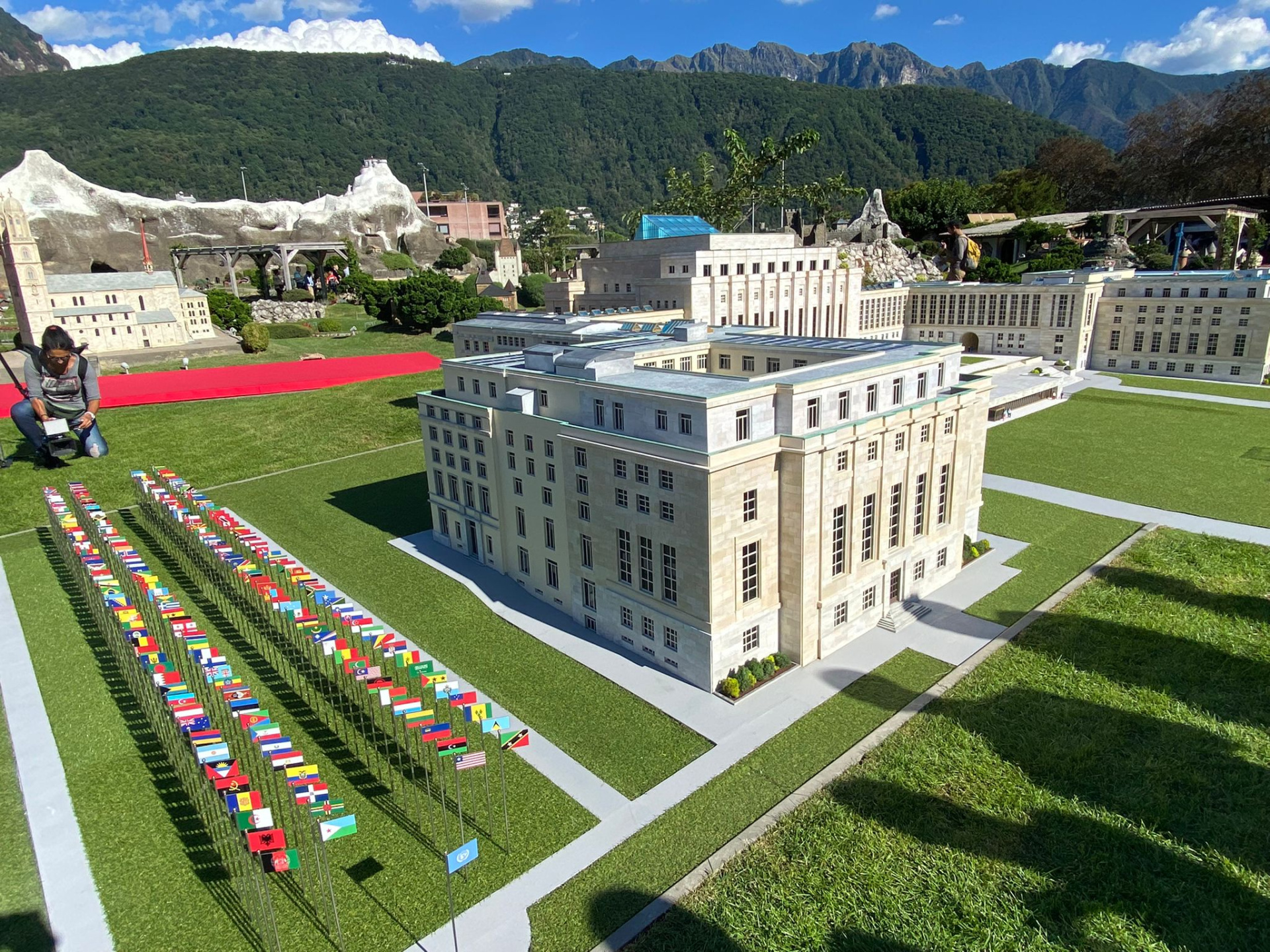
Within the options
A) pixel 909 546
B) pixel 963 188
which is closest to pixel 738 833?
pixel 909 546

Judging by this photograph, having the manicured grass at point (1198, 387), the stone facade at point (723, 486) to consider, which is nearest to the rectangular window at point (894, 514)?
the stone facade at point (723, 486)

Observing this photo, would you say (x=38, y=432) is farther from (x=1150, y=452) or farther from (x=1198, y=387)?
(x=1198, y=387)

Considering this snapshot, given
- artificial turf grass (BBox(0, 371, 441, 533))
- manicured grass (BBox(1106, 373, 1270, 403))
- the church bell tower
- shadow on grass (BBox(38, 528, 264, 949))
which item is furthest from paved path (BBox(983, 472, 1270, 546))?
the church bell tower

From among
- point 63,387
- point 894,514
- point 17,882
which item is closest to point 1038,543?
point 894,514

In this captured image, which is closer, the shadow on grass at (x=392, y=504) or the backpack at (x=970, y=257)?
the shadow on grass at (x=392, y=504)

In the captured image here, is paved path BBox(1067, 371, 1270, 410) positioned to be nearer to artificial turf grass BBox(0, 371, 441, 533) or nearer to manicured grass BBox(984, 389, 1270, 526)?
manicured grass BBox(984, 389, 1270, 526)

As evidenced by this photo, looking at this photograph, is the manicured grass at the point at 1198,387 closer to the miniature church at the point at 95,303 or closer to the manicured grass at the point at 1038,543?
the manicured grass at the point at 1038,543
